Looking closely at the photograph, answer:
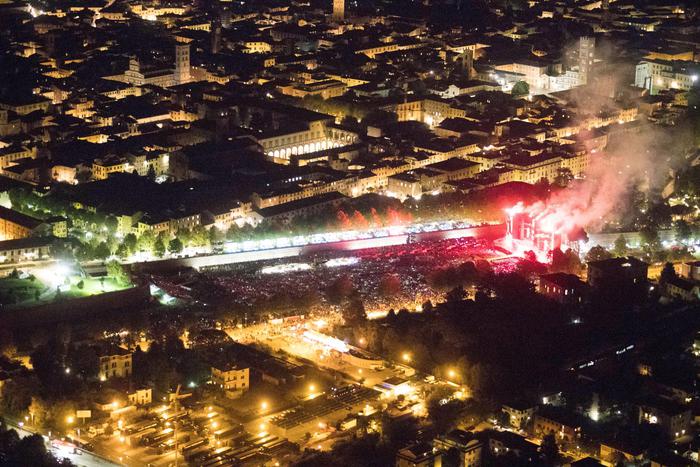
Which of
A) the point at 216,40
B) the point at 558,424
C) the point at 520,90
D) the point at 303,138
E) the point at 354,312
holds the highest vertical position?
the point at 558,424

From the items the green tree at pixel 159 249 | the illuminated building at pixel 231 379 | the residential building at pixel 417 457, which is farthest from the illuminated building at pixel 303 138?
the residential building at pixel 417 457

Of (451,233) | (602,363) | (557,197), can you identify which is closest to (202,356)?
(602,363)

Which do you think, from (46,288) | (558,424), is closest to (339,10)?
(46,288)

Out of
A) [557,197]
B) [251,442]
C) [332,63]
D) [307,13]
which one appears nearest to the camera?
[251,442]

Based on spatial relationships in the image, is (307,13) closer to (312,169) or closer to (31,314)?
(312,169)

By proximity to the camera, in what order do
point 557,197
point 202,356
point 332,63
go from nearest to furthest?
1. point 202,356
2. point 557,197
3. point 332,63

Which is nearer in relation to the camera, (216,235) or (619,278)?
(619,278)

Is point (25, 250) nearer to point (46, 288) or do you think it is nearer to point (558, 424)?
point (46, 288)
